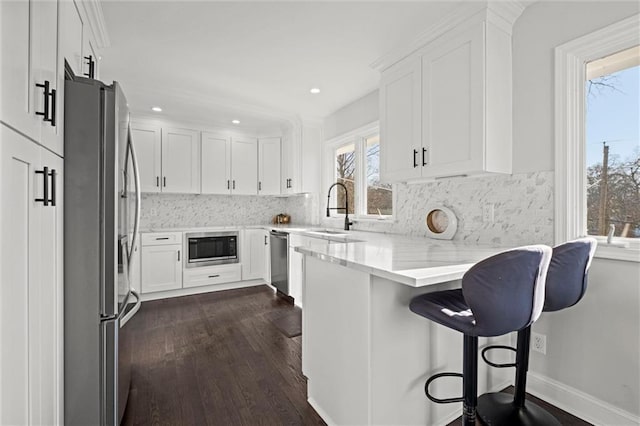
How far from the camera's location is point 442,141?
2.10 metres

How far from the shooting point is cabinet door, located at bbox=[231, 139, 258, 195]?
4695mm

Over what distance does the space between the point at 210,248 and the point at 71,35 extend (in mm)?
3053

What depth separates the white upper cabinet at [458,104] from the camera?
1.89m

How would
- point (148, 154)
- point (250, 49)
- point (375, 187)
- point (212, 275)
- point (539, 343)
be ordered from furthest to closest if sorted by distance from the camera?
point (212, 275), point (148, 154), point (375, 187), point (250, 49), point (539, 343)

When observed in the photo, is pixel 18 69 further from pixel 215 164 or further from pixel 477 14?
pixel 215 164

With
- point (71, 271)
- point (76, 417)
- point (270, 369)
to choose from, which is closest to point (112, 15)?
point (71, 271)

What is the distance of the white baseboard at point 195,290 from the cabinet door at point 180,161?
1.39m

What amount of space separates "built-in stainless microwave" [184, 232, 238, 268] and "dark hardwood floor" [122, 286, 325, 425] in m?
0.80

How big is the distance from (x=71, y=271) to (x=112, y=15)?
6.11ft

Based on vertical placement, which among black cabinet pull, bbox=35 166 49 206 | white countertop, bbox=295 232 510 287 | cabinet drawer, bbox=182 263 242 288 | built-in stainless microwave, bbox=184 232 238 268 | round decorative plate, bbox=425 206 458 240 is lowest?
cabinet drawer, bbox=182 263 242 288

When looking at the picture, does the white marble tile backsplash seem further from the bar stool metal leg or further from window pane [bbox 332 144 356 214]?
window pane [bbox 332 144 356 214]

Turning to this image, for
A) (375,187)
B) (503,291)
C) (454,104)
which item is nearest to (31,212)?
(503,291)

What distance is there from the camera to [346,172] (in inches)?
164

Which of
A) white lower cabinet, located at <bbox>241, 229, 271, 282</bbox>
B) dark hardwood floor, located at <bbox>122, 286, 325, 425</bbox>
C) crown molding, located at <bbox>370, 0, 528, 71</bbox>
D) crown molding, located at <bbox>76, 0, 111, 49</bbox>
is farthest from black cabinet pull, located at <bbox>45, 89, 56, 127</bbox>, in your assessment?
white lower cabinet, located at <bbox>241, 229, 271, 282</bbox>
